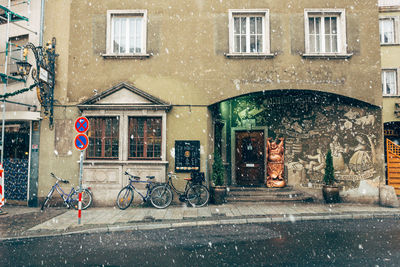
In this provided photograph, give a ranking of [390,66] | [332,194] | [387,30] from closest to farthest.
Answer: [332,194] → [390,66] → [387,30]

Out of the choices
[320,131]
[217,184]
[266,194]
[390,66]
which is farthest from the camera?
[390,66]

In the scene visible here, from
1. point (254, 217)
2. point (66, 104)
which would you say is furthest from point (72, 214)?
point (254, 217)

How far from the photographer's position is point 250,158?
1378 cm

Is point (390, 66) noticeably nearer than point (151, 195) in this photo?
No

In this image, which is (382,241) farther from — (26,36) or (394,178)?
(26,36)

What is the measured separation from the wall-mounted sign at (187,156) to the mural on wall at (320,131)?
12.0 ft

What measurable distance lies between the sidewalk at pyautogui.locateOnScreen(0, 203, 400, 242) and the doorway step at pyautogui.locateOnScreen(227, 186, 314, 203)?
1.15 ft

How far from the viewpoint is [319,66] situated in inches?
446

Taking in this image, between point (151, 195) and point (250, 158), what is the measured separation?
5.09 metres

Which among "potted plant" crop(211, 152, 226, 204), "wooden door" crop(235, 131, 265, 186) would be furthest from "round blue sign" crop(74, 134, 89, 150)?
"wooden door" crop(235, 131, 265, 186)

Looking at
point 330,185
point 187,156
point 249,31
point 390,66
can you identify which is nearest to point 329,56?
point 249,31

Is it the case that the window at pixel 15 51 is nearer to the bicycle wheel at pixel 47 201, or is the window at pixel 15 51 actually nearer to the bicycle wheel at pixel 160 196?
the bicycle wheel at pixel 47 201

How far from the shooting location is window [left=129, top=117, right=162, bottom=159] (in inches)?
443

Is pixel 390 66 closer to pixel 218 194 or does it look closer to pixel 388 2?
pixel 388 2
